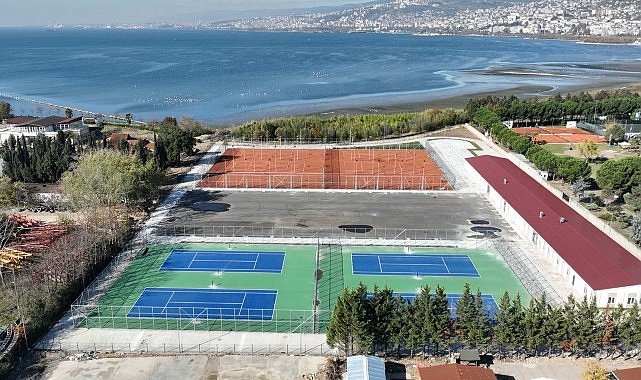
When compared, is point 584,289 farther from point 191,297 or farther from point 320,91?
point 320,91

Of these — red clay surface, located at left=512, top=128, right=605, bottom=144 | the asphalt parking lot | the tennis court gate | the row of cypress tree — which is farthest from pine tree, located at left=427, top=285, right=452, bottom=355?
red clay surface, located at left=512, top=128, right=605, bottom=144

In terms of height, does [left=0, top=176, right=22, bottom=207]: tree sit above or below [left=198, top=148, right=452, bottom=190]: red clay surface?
above

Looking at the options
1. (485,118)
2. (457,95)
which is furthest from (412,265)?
(457,95)

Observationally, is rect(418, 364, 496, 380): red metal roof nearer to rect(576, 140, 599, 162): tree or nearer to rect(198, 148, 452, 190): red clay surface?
rect(198, 148, 452, 190): red clay surface

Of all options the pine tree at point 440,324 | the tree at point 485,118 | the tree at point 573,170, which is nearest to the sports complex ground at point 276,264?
the pine tree at point 440,324

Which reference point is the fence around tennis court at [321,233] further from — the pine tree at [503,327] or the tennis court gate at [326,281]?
the pine tree at [503,327]

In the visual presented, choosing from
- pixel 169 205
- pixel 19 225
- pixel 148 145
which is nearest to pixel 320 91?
pixel 148 145

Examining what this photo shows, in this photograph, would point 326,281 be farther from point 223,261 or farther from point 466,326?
point 466,326
